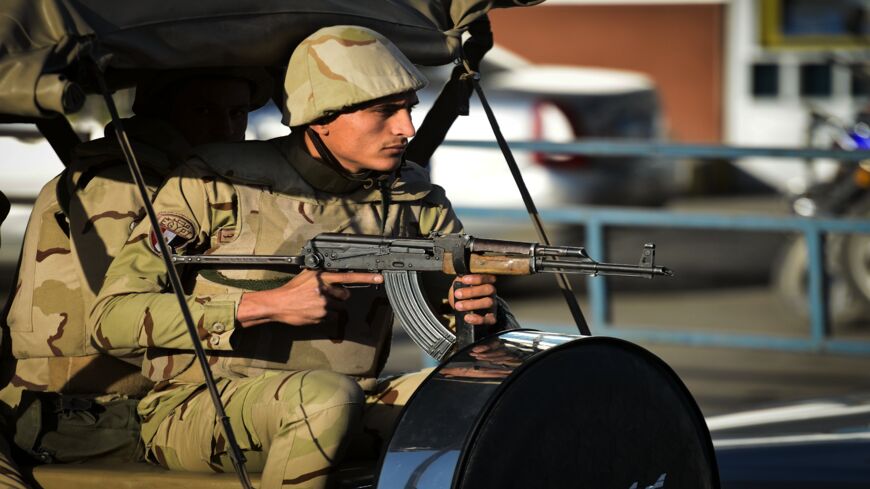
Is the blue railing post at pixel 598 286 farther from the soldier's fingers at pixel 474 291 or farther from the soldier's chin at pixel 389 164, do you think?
the soldier's fingers at pixel 474 291

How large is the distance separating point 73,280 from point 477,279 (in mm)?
1092

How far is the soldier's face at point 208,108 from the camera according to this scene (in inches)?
153

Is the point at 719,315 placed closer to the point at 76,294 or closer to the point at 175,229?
the point at 76,294

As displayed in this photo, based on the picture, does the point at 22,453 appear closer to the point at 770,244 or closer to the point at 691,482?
the point at 691,482

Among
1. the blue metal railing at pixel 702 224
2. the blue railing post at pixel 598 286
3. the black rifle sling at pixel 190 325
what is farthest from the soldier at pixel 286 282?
the blue railing post at pixel 598 286

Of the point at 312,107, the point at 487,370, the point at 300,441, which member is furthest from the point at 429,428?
the point at 312,107

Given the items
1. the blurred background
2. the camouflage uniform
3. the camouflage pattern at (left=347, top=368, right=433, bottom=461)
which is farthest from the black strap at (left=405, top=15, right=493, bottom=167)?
the blurred background

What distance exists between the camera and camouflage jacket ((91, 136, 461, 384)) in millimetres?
3223

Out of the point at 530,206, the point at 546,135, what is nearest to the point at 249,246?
the point at 530,206

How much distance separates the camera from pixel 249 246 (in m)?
3.32

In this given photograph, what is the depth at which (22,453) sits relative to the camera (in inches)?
135

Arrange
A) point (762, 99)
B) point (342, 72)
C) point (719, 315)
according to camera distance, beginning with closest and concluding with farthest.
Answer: point (342, 72)
point (719, 315)
point (762, 99)

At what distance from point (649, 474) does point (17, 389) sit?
1.54 m

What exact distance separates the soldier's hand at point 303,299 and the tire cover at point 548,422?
33 centimetres
